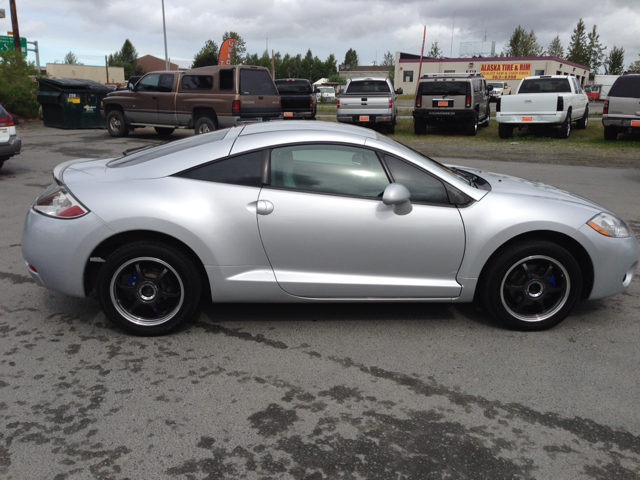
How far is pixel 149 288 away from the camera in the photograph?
4.09 meters

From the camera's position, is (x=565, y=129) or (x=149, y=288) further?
(x=565, y=129)

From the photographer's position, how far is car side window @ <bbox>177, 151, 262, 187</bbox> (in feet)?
13.4

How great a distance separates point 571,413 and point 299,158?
94.7 inches

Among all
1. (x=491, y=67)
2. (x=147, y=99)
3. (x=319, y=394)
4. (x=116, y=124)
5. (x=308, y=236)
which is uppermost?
(x=491, y=67)

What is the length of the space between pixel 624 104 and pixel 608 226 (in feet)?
47.8

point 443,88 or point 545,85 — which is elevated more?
point 545,85

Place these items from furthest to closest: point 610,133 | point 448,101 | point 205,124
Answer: point 448,101, point 610,133, point 205,124

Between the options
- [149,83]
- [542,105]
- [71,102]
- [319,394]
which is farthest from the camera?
[71,102]

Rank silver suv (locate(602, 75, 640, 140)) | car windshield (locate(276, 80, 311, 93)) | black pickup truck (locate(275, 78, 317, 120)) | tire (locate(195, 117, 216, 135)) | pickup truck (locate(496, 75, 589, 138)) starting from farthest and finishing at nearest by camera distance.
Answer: car windshield (locate(276, 80, 311, 93))
black pickup truck (locate(275, 78, 317, 120))
pickup truck (locate(496, 75, 589, 138))
silver suv (locate(602, 75, 640, 140))
tire (locate(195, 117, 216, 135))

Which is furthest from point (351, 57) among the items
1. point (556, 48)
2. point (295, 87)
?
point (295, 87)

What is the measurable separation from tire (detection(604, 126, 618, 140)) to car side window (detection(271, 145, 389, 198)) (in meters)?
16.5

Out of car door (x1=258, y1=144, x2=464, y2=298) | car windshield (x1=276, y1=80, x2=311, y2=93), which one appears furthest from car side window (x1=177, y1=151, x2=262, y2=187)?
car windshield (x1=276, y1=80, x2=311, y2=93)

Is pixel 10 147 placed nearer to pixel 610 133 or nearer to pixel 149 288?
pixel 149 288

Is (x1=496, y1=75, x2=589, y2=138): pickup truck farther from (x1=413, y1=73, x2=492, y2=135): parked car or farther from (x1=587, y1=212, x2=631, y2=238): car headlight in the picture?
(x1=587, y1=212, x2=631, y2=238): car headlight
